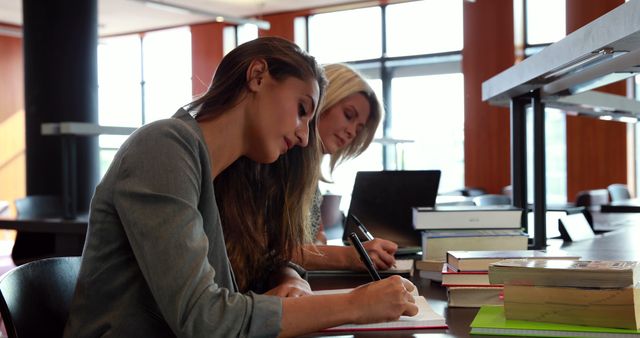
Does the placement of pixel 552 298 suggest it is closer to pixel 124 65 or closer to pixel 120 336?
pixel 120 336

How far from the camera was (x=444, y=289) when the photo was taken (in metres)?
1.44

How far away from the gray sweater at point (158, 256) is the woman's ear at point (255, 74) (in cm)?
18

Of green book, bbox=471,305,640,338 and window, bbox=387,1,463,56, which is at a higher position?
window, bbox=387,1,463,56

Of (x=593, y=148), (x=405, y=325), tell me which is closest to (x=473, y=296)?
(x=405, y=325)

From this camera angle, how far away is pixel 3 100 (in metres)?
9.97

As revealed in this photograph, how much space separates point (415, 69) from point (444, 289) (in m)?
7.51

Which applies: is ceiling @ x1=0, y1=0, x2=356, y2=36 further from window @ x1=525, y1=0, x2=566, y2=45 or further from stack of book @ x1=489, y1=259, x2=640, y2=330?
stack of book @ x1=489, y1=259, x2=640, y2=330

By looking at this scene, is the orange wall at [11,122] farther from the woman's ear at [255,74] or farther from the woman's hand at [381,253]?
the woman's ear at [255,74]

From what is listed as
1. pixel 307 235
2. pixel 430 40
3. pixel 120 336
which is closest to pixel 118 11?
pixel 430 40

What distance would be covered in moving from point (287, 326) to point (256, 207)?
561mm

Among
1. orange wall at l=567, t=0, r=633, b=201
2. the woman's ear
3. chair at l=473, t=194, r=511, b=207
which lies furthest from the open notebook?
orange wall at l=567, t=0, r=633, b=201

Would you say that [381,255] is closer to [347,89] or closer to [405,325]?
[405,325]

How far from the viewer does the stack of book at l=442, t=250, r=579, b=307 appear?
124 cm

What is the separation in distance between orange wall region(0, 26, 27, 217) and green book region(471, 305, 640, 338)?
989 centimetres
